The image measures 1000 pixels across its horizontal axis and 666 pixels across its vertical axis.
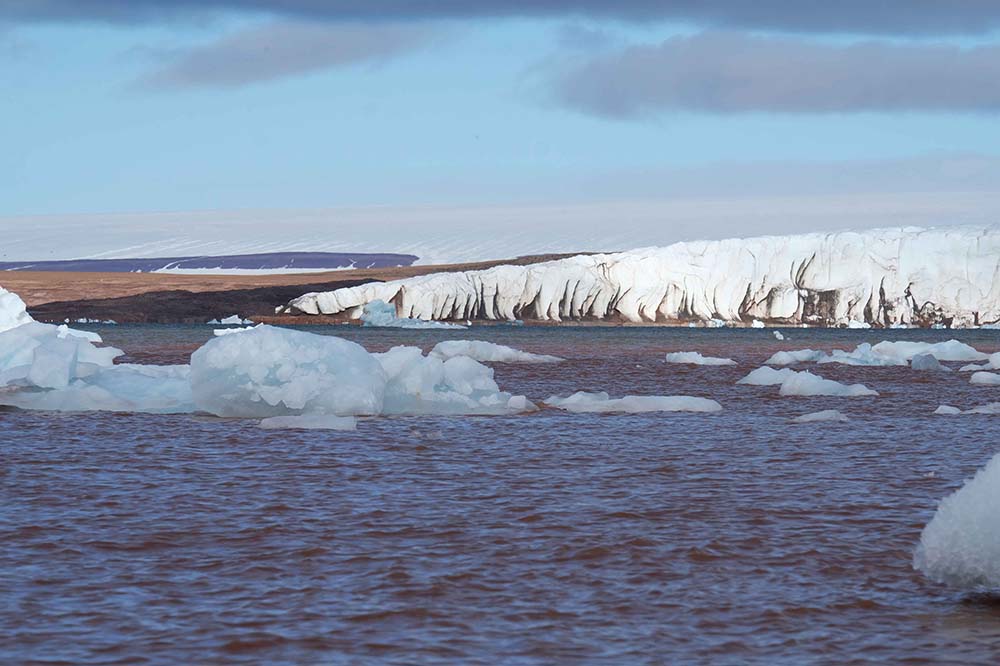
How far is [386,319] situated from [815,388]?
3809 cm

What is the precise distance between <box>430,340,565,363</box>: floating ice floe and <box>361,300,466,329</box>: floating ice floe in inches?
1007

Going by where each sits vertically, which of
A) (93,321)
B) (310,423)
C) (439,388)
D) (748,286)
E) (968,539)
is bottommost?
(93,321)

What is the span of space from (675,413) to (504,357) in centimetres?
1355

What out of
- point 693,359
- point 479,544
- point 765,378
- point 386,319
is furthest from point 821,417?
point 386,319

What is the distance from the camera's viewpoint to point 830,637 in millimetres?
5648

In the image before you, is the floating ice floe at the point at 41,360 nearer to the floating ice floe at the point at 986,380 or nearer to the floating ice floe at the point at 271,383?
the floating ice floe at the point at 271,383

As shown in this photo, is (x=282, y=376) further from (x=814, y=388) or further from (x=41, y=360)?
(x=814, y=388)

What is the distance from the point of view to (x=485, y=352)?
2975 centimetres

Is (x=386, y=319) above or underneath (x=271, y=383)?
underneath

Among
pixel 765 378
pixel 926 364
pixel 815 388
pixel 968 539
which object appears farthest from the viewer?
pixel 926 364

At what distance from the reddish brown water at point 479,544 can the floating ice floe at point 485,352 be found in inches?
585

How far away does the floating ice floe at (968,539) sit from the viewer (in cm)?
629

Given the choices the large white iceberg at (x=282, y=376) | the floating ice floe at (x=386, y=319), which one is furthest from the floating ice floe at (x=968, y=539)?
the floating ice floe at (x=386, y=319)

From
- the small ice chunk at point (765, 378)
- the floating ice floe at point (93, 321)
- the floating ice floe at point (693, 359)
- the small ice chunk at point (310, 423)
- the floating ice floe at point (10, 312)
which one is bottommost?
the floating ice floe at point (93, 321)
